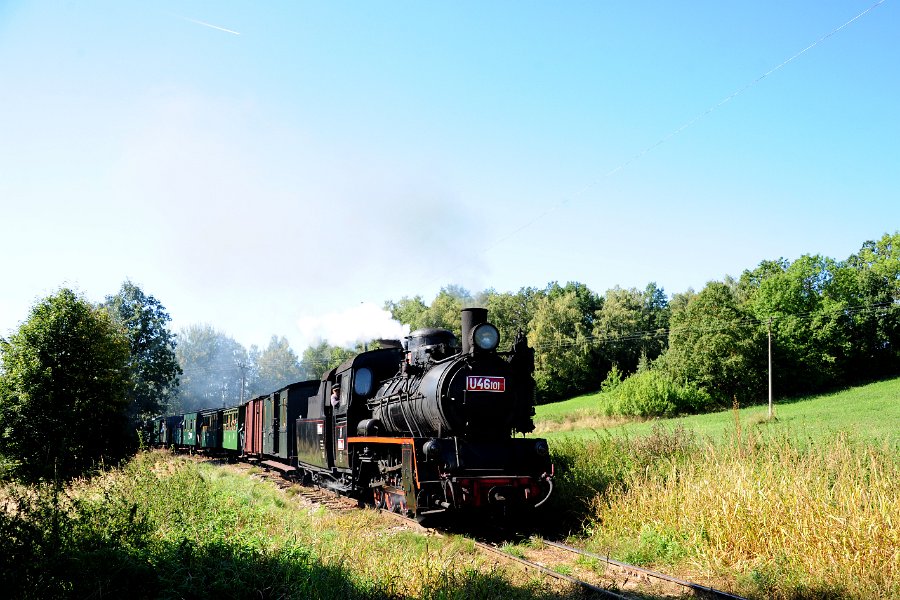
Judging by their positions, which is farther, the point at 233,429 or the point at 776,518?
the point at 233,429

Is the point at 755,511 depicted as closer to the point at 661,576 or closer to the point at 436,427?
the point at 661,576

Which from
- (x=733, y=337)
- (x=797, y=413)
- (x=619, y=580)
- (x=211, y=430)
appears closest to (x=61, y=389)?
(x=211, y=430)

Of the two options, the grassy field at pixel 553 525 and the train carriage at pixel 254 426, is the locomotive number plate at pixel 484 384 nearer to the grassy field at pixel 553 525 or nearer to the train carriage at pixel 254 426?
the grassy field at pixel 553 525

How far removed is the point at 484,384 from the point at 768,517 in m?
4.33

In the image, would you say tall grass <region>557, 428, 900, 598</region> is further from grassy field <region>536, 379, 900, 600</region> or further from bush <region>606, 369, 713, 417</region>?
bush <region>606, 369, 713, 417</region>

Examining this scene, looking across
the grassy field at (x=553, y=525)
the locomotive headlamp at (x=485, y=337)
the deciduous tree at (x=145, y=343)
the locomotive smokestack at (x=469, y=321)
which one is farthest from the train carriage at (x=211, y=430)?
the locomotive headlamp at (x=485, y=337)

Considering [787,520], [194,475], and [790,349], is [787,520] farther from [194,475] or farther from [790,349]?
[790,349]

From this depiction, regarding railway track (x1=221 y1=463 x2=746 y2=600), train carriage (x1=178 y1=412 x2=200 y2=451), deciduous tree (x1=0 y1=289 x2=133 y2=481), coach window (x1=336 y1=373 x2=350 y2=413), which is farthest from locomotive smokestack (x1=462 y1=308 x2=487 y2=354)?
train carriage (x1=178 y1=412 x2=200 y2=451)

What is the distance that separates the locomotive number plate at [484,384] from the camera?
9.90m

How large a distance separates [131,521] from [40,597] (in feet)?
5.18

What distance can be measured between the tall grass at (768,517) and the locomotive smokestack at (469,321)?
3.21m

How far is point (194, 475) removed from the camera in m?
11.0

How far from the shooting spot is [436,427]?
400 inches

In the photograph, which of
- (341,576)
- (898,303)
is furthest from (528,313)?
(341,576)
